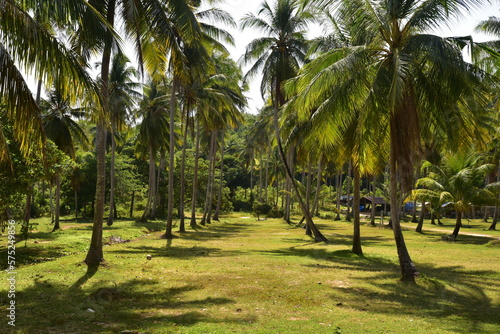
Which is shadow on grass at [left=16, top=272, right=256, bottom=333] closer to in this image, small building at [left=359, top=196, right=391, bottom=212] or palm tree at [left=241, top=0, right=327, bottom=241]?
palm tree at [left=241, top=0, right=327, bottom=241]

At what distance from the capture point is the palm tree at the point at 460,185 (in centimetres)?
2241

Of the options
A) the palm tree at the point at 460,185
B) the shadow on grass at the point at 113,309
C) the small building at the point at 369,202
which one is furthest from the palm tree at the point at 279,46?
the small building at the point at 369,202

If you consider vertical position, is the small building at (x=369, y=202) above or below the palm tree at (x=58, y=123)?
below

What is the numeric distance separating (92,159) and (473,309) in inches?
1409

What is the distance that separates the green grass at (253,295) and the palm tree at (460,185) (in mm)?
8300

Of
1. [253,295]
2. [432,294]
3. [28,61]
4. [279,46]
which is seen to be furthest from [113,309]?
[279,46]

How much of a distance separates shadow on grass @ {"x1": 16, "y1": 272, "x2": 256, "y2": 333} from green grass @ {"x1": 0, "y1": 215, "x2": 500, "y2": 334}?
0.02m

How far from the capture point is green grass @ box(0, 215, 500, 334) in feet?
21.6

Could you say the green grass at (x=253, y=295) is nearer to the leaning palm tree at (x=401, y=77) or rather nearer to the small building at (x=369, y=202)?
the leaning palm tree at (x=401, y=77)

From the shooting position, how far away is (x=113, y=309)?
295 inches

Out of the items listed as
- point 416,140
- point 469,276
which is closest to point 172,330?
point 416,140

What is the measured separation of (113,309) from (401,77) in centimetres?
814

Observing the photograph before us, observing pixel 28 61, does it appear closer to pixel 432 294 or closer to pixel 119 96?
pixel 432 294

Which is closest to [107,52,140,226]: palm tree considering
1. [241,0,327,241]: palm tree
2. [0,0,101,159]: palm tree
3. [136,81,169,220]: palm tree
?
[136,81,169,220]: palm tree
